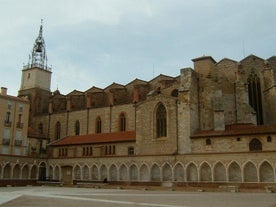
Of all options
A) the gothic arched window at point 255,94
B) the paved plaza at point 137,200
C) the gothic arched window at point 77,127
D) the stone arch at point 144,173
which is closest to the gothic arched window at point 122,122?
the gothic arched window at point 77,127

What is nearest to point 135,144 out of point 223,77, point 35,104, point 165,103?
point 165,103

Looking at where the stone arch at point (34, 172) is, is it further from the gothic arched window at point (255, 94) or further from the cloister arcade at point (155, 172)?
the gothic arched window at point (255, 94)

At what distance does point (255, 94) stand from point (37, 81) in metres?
41.4

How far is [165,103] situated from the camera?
42062 millimetres

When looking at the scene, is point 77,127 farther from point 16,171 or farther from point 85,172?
point 16,171

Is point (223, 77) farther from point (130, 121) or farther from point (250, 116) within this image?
point (130, 121)

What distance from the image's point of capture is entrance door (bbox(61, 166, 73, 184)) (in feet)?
157

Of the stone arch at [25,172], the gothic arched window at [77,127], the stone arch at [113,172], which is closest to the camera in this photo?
the stone arch at [113,172]

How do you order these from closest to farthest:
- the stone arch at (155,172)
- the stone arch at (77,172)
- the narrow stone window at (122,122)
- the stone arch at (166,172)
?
the stone arch at (166,172) → the stone arch at (155,172) → the stone arch at (77,172) → the narrow stone window at (122,122)

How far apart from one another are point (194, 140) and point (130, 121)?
44.7 ft

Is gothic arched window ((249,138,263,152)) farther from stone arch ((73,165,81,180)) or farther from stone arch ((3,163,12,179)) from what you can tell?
stone arch ((3,163,12,179))

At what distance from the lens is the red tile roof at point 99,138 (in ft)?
148

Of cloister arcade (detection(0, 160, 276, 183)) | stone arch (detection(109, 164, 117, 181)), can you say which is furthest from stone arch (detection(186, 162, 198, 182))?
stone arch (detection(109, 164, 117, 181))

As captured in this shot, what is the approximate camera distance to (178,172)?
39.0 metres
